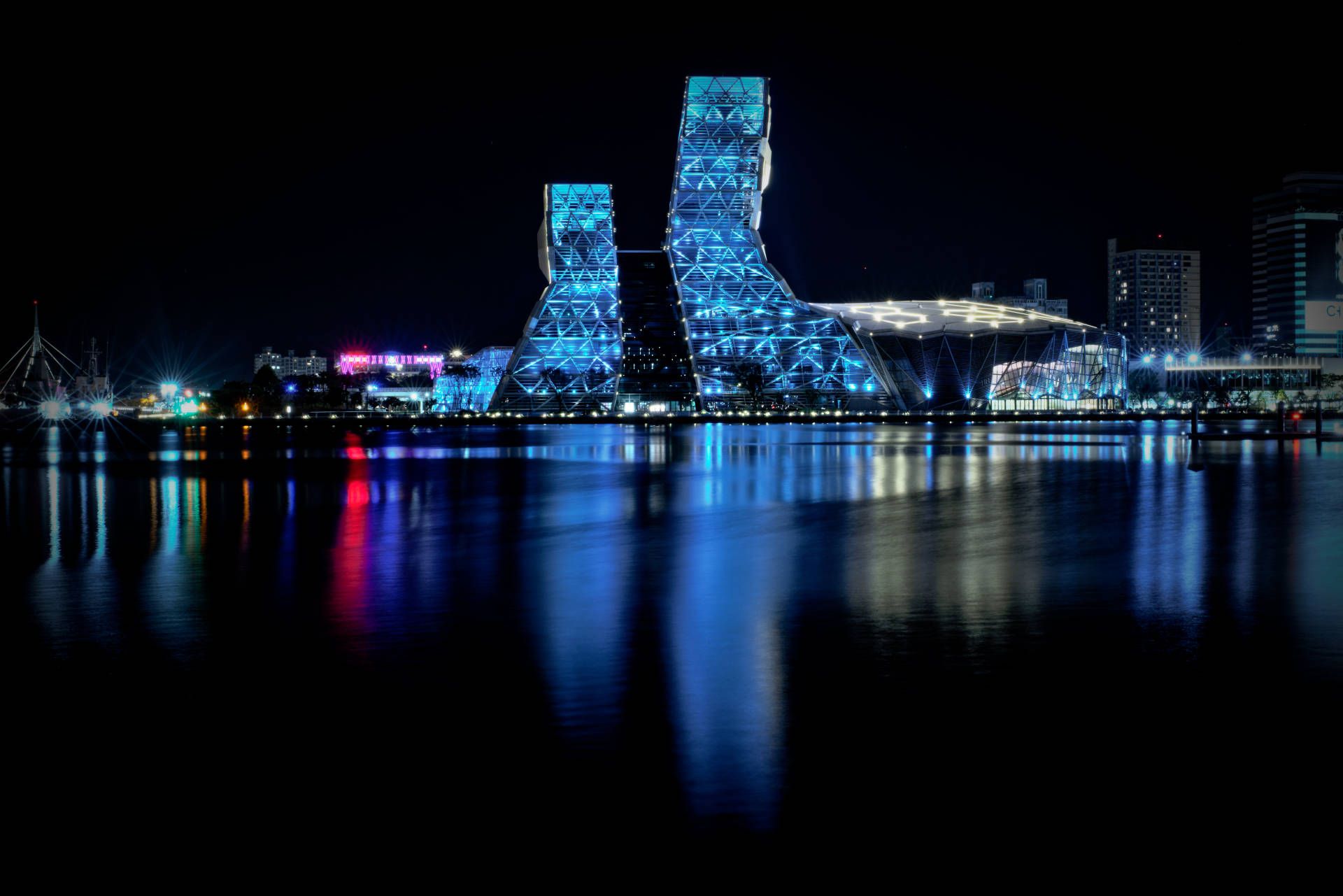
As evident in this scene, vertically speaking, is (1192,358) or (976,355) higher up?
(1192,358)

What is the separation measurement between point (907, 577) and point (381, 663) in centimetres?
645

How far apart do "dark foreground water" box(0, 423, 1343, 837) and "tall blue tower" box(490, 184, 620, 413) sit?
2353 inches

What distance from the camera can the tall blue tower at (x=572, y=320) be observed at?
82.4m

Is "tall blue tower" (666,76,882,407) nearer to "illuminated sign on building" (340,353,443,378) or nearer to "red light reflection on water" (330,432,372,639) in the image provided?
"red light reflection on water" (330,432,372,639)

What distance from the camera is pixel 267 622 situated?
11266 millimetres

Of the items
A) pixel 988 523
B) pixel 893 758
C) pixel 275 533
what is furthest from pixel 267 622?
pixel 988 523

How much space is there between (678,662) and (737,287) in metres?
74.2

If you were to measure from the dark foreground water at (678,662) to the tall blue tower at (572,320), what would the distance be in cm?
5976

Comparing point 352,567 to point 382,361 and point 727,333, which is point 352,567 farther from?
point 382,361

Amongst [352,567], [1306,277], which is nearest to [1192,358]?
[1306,277]

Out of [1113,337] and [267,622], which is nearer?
[267,622]

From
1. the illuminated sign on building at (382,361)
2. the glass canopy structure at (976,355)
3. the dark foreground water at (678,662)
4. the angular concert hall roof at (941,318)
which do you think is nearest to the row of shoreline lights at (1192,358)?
the glass canopy structure at (976,355)

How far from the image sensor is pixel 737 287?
271ft

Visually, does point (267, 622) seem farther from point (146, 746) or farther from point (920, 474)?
point (920, 474)
